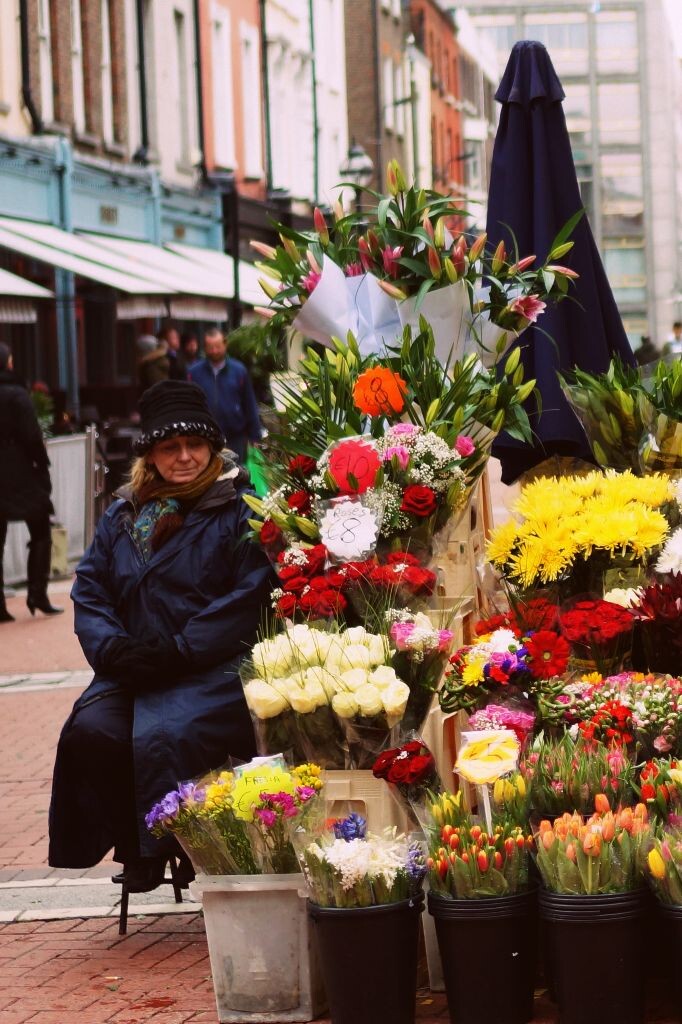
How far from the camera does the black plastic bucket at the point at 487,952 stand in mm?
4422

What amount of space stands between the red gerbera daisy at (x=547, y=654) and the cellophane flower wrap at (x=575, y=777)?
0.86 feet

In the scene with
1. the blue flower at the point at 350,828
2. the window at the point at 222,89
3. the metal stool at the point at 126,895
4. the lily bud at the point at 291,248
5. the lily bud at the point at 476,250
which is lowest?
the metal stool at the point at 126,895

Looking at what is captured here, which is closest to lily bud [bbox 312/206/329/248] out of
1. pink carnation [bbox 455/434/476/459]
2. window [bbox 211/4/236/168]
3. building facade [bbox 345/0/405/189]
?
pink carnation [bbox 455/434/476/459]

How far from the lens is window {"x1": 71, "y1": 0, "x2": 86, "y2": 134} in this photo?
23.5 meters

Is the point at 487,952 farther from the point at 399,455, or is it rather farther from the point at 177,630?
the point at 177,630

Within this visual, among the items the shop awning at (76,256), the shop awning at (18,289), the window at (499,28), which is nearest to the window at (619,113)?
the window at (499,28)

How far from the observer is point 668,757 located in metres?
4.81

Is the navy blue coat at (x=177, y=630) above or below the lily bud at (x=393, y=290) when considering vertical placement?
below

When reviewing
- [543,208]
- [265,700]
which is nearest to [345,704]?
[265,700]

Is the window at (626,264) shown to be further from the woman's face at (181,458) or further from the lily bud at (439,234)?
the woman's face at (181,458)

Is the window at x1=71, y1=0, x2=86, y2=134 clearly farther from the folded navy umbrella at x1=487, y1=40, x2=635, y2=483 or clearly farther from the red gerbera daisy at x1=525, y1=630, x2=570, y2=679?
the red gerbera daisy at x1=525, y1=630, x2=570, y2=679

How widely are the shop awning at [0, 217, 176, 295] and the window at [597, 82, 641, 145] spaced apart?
84.0 metres

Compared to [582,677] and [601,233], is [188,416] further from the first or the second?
[601,233]

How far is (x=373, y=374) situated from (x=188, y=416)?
0.71 meters
